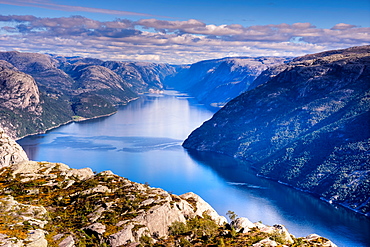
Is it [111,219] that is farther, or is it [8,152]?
[8,152]

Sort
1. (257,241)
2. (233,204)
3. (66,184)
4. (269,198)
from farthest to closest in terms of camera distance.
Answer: (269,198), (233,204), (66,184), (257,241)

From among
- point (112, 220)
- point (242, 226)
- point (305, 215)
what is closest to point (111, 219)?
point (112, 220)

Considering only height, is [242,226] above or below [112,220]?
below

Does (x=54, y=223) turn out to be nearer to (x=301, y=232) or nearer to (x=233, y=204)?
(x=301, y=232)

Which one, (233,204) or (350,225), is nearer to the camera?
(350,225)

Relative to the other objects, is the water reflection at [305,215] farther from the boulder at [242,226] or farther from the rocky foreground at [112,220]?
the rocky foreground at [112,220]

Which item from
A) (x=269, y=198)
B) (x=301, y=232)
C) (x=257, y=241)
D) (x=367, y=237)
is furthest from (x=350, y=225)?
(x=257, y=241)

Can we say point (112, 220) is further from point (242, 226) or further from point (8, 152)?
point (8, 152)

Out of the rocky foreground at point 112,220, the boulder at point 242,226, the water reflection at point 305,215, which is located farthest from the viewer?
the water reflection at point 305,215

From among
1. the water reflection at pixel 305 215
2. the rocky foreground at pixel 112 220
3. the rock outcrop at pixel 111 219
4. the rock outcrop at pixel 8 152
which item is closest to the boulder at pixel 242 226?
the rock outcrop at pixel 111 219
